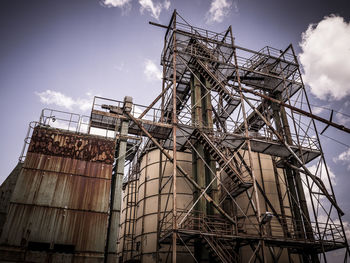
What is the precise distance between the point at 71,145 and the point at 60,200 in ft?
10.5

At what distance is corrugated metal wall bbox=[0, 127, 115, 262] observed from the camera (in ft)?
43.1

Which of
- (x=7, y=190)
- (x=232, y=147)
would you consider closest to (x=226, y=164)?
(x=232, y=147)

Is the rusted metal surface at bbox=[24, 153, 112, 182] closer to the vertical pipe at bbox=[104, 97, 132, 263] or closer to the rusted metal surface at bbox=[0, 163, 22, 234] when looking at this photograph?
the vertical pipe at bbox=[104, 97, 132, 263]

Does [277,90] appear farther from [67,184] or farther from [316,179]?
[67,184]

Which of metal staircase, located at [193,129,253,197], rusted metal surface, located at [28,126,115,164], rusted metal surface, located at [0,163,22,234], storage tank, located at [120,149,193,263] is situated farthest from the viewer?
storage tank, located at [120,149,193,263]

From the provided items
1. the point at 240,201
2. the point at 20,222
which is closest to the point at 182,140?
the point at 240,201

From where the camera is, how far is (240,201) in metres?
21.3

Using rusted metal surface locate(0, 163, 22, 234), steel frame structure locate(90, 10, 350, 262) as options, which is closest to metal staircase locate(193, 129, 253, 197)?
steel frame structure locate(90, 10, 350, 262)

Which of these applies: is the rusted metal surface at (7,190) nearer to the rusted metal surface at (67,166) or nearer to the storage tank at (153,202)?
the rusted metal surface at (67,166)

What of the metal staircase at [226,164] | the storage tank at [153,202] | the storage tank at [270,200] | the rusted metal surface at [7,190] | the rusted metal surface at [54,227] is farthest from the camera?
the storage tank at [153,202]

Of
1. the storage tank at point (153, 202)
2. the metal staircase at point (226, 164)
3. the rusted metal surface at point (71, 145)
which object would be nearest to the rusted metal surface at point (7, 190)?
the rusted metal surface at point (71, 145)

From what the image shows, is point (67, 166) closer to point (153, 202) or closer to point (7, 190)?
point (7, 190)

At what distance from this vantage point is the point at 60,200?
14.3 m

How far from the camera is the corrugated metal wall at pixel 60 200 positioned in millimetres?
13133
